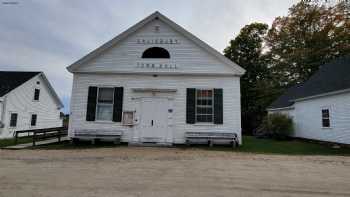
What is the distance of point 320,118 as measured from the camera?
14250 millimetres

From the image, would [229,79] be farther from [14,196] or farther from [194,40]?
→ [14,196]

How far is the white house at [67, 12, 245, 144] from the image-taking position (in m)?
11.4

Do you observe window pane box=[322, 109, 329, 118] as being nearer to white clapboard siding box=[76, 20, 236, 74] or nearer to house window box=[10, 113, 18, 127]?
white clapboard siding box=[76, 20, 236, 74]

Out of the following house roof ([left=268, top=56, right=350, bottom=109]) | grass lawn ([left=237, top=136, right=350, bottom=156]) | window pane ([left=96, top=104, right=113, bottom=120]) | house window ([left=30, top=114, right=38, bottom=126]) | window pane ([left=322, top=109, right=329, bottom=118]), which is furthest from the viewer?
house window ([left=30, top=114, right=38, bottom=126])

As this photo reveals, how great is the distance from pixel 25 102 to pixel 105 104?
13.9 metres

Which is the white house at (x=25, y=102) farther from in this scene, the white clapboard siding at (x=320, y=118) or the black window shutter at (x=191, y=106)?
the white clapboard siding at (x=320, y=118)

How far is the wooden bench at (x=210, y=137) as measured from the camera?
35.9 ft

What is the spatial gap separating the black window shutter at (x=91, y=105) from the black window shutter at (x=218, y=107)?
6.16m

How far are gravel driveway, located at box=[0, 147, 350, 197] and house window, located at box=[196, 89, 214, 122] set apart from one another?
3.22m

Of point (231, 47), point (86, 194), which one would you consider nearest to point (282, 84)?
point (231, 47)

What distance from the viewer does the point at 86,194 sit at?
13.6 ft

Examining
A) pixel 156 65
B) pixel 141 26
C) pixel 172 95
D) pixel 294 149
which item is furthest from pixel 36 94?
pixel 294 149

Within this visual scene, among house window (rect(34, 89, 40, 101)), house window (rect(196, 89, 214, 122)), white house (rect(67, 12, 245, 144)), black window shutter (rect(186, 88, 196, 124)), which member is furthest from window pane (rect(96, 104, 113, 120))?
house window (rect(34, 89, 40, 101))

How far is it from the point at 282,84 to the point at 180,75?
63.6 ft
